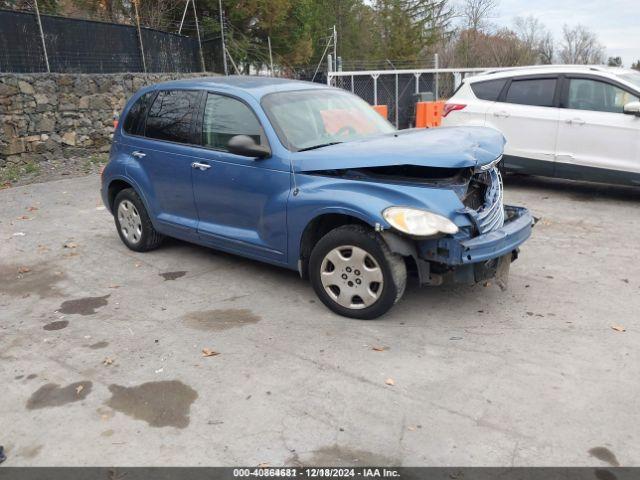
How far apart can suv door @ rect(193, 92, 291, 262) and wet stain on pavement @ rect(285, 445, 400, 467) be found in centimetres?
215

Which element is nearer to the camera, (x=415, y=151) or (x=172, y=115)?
(x=415, y=151)

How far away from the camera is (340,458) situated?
9.53 feet

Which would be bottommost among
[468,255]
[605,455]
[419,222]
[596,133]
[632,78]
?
[605,455]

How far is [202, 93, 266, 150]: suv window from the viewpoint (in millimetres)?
4996

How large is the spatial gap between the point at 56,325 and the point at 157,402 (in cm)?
164

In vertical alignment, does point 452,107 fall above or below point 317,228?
above

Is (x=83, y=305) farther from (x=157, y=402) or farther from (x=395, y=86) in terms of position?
(x=395, y=86)

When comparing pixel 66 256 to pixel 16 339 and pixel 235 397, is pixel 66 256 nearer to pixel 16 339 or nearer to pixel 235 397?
pixel 16 339

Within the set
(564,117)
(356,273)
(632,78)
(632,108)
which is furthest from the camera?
(564,117)

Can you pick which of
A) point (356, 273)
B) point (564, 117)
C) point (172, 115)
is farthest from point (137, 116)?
point (564, 117)

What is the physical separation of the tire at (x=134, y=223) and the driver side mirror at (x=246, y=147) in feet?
6.34

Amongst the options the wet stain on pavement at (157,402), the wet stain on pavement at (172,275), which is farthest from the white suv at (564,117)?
the wet stain on pavement at (157,402)

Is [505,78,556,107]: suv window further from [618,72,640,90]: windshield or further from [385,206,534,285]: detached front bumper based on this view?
[385,206,534,285]: detached front bumper

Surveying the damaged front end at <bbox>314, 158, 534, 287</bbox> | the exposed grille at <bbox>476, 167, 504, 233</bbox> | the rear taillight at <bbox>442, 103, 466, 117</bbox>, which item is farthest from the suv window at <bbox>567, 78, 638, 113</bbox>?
the damaged front end at <bbox>314, 158, 534, 287</bbox>
